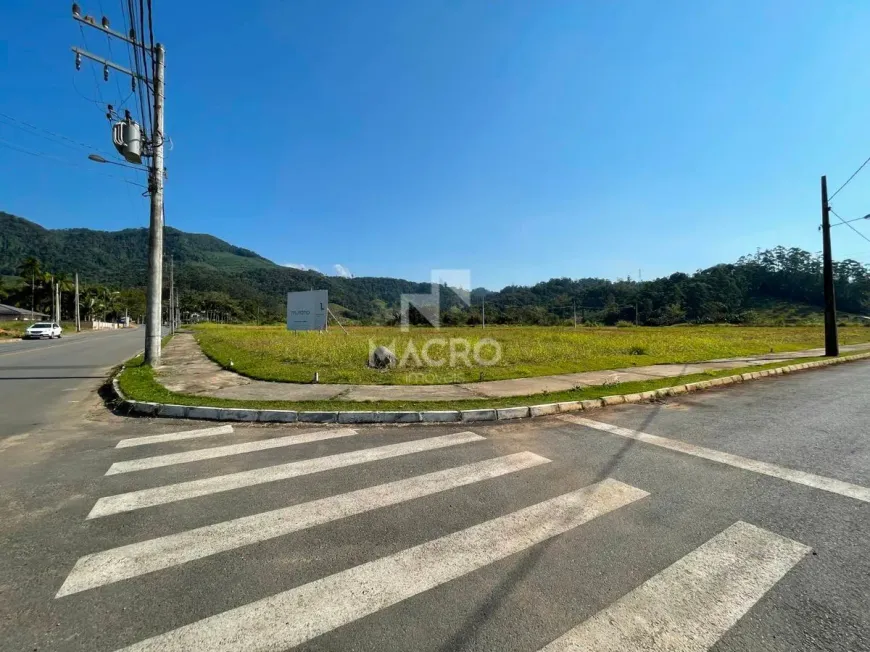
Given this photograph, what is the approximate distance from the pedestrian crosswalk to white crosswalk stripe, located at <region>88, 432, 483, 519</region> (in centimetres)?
2

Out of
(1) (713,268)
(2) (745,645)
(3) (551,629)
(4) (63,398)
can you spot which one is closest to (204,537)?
(3) (551,629)

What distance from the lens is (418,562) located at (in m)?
2.83

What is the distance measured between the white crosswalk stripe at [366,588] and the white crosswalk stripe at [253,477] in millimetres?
1893

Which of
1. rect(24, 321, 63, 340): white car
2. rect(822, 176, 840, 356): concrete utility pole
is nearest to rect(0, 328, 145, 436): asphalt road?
rect(24, 321, 63, 340): white car

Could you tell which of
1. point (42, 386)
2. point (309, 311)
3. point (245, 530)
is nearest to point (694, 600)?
point (245, 530)

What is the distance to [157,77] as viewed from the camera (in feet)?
40.4

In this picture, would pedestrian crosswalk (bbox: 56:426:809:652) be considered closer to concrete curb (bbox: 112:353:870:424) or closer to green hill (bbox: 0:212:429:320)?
concrete curb (bbox: 112:353:870:424)

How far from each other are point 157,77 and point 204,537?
558 inches

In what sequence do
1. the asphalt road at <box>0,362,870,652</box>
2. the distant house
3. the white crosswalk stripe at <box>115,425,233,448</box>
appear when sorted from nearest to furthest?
the asphalt road at <box>0,362,870,652</box> → the white crosswalk stripe at <box>115,425,233,448</box> → the distant house

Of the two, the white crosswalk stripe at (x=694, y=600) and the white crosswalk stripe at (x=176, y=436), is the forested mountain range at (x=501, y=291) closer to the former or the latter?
the white crosswalk stripe at (x=176, y=436)

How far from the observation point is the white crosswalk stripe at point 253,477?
147 inches

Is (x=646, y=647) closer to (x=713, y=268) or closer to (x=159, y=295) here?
(x=159, y=295)

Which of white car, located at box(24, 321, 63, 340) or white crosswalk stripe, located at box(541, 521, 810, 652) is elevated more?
white car, located at box(24, 321, 63, 340)

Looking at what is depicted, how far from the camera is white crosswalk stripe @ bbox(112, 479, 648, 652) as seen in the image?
218 centimetres
